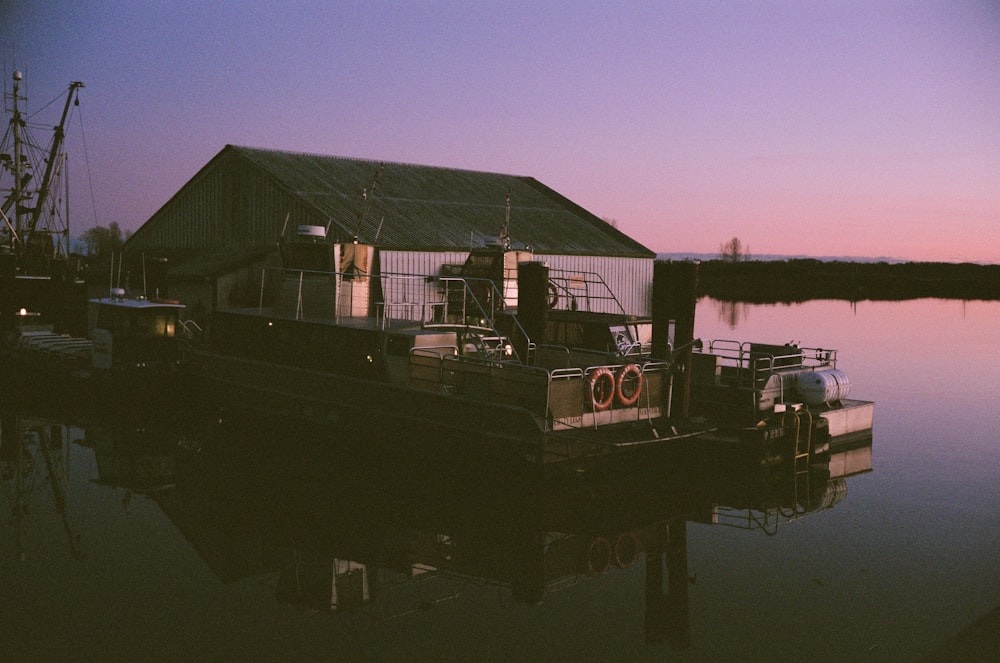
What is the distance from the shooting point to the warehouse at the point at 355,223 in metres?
31.0

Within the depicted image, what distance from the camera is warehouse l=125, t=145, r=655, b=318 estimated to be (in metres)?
31.0

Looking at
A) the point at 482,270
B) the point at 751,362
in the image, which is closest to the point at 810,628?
the point at 751,362

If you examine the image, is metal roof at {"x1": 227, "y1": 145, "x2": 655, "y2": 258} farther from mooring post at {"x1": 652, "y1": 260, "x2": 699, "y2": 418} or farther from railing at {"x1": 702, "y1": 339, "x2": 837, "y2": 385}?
mooring post at {"x1": 652, "y1": 260, "x2": 699, "y2": 418}

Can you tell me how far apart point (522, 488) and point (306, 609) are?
656cm

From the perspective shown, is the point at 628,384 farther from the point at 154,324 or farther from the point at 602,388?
the point at 154,324

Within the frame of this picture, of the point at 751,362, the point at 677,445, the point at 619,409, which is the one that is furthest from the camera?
the point at 751,362

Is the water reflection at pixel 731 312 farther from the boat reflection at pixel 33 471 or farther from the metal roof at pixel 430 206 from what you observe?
the boat reflection at pixel 33 471

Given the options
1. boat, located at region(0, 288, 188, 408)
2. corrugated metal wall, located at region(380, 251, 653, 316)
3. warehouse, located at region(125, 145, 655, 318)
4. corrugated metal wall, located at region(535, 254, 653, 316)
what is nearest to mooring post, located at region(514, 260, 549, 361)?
warehouse, located at region(125, 145, 655, 318)

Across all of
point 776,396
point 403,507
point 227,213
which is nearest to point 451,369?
point 403,507

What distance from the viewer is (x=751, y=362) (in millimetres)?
23391

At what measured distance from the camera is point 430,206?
1465 inches

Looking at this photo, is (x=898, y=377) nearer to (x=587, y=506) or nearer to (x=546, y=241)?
(x=546, y=241)

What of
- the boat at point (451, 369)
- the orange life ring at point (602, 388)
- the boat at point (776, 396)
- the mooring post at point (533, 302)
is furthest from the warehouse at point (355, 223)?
the orange life ring at point (602, 388)

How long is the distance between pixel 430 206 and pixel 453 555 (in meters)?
25.6
